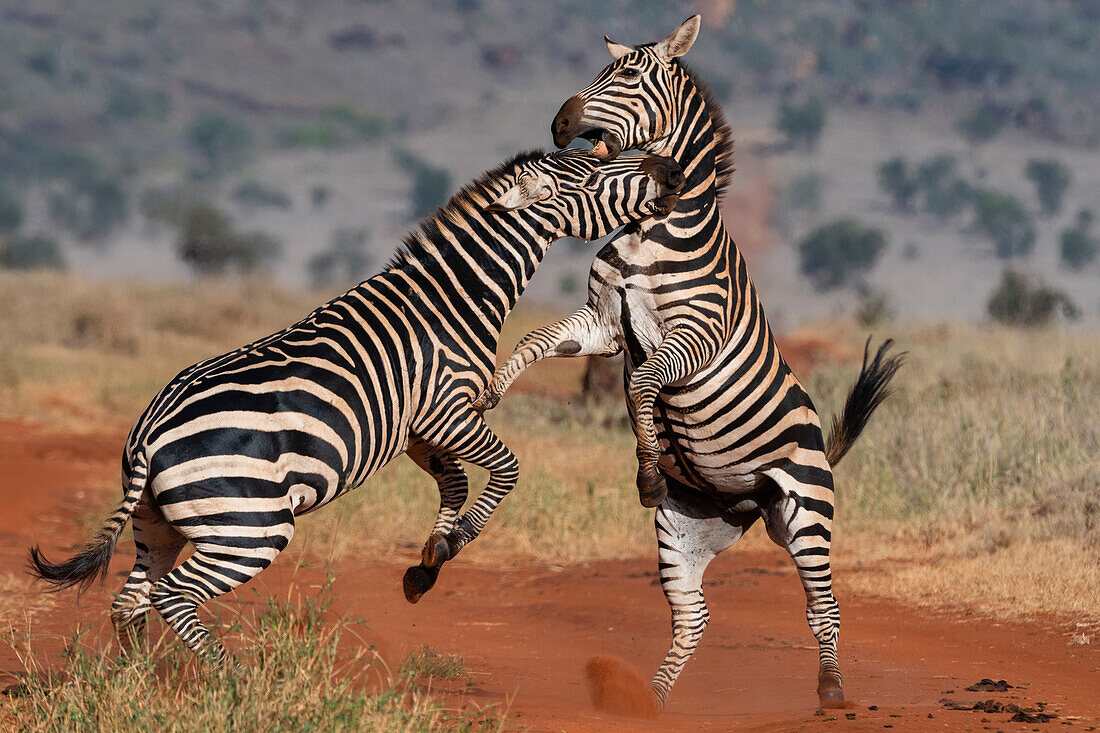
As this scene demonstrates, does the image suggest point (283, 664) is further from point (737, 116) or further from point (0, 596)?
point (737, 116)

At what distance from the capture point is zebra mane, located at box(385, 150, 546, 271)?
5418 mm

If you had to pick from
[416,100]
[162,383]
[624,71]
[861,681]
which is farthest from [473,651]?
[416,100]

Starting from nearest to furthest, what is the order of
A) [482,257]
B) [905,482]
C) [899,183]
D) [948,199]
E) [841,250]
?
1. [482,257]
2. [905,482]
3. [841,250]
4. [948,199]
5. [899,183]

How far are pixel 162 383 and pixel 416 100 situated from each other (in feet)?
208

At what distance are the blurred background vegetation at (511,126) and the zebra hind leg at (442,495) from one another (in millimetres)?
46981

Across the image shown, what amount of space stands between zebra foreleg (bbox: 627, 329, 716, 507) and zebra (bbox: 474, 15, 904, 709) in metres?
0.01

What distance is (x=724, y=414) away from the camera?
17.4 ft

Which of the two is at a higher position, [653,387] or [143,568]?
[653,387]

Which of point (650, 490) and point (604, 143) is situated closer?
point (650, 490)

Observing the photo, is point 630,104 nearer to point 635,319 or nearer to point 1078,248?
point 635,319

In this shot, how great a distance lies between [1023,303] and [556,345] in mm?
20838

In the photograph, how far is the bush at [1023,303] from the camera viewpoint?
2270 centimetres

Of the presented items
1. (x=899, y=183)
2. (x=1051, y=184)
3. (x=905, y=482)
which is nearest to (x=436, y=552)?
(x=905, y=482)

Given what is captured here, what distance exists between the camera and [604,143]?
5523 mm
